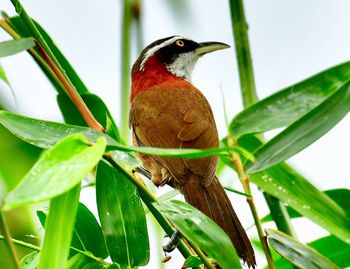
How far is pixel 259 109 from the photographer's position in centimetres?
267

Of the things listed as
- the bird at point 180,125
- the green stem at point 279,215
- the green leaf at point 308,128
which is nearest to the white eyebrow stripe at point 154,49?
the bird at point 180,125

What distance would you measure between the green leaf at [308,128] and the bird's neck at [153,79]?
1834 mm

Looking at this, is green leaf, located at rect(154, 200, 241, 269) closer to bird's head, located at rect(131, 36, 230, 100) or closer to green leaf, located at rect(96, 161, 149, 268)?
green leaf, located at rect(96, 161, 149, 268)

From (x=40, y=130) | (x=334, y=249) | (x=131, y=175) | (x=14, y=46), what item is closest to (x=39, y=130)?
(x=40, y=130)

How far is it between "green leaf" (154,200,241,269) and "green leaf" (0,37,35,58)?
2.42 ft

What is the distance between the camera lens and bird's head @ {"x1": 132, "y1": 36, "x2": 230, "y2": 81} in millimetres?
4926

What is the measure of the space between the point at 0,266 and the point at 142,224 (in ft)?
2.10

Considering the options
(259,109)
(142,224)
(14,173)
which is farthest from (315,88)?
(14,173)

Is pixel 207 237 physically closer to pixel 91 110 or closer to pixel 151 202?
pixel 151 202

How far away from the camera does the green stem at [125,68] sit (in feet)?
10.1

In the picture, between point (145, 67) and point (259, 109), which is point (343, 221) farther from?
point (145, 67)

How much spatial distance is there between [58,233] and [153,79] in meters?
3.15

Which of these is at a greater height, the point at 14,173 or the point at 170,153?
the point at 170,153

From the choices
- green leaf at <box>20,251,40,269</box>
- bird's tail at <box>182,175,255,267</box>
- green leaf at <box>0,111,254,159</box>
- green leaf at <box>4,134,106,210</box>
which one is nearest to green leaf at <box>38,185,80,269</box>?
green leaf at <box>4,134,106,210</box>
